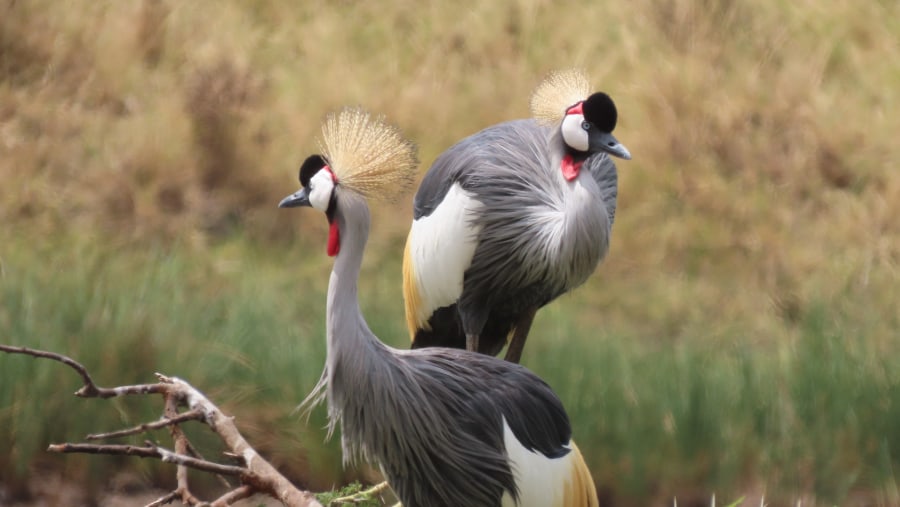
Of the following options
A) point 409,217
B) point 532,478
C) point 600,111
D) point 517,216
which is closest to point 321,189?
point 532,478

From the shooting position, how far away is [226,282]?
499 centimetres

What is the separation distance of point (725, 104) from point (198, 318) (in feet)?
9.92

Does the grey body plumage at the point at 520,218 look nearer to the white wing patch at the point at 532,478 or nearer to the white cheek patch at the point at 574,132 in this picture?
the white cheek patch at the point at 574,132

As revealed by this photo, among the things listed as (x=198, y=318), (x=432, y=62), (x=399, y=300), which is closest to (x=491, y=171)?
(x=198, y=318)

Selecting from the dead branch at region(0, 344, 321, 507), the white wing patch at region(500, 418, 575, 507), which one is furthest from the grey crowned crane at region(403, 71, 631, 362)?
the dead branch at region(0, 344, 321, 507)

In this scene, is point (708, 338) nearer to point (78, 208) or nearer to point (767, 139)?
point (767, 139)

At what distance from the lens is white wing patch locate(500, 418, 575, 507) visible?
9.88 feet

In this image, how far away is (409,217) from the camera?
601 cm

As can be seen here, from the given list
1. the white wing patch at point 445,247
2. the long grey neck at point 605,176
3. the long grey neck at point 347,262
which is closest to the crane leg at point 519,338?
the white wing patch at point 445,247

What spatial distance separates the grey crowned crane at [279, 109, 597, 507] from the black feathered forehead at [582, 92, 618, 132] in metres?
0.72

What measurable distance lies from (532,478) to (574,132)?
96 centimetres

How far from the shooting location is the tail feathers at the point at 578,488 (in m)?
3.11

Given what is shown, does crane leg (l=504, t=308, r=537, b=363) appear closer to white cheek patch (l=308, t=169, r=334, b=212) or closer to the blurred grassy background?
the blurred grassy background

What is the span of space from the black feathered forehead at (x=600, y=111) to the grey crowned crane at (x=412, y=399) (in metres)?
0.72
